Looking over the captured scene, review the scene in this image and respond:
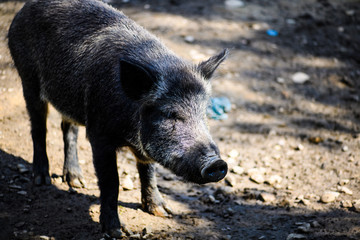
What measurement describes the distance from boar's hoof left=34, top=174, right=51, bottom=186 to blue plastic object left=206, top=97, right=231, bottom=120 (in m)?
2.42

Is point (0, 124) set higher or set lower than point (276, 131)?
higher

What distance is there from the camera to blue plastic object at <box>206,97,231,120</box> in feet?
19.7

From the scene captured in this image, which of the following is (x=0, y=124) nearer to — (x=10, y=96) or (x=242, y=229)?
(x=10, y=96)

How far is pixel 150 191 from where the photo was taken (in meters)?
4.15

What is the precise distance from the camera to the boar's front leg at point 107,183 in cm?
366

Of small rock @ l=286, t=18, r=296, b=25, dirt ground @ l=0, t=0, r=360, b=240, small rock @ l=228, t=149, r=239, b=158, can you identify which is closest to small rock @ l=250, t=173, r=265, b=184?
dirt ground @ l=0, t=0, r=360, b=240

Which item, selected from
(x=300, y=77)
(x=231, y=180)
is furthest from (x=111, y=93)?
(x=300, y=77)

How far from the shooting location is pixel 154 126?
3.38 metres

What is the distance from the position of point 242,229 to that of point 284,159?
5.33 ft

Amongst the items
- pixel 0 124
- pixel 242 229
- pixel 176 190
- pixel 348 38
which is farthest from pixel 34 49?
pixel 348 38

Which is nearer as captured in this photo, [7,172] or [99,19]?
[99,19]

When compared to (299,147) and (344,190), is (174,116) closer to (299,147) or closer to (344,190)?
(344,190)

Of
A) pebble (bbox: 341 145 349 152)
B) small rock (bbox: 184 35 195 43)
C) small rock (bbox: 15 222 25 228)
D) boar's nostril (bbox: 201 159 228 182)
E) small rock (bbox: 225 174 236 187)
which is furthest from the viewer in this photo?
small rock (bbox: 184 35 195 43)

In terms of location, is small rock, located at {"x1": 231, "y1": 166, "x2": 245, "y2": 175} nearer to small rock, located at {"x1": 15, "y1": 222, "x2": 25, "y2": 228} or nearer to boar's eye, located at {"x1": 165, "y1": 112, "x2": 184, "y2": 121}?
boar's eye, located at {"x1": 165, "y1": 112, "x2": 184, "y2": 121}
